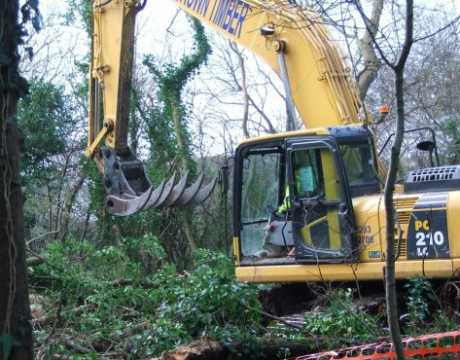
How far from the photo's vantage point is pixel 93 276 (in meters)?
10.6

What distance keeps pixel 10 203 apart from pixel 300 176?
4.95 meters

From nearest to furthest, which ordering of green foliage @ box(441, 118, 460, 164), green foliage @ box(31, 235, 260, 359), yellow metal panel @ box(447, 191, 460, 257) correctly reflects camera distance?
green foliage @ box(31, 235, 260, 359)
yellow metal panel @ box(447, 191, 460, 257)
green foliage @ box(441, 118, 460, 164)

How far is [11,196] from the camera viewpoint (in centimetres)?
394

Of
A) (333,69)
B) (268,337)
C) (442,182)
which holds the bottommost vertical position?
(268,337)

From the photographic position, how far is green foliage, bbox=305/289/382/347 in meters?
6.81

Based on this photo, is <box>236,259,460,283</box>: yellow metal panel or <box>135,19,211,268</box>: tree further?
<box>135,19,211,268</box>: tree

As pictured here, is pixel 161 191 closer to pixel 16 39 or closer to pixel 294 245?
pixel 294 245

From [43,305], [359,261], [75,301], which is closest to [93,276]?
[75,301]

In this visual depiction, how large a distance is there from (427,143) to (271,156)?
67.2 inches

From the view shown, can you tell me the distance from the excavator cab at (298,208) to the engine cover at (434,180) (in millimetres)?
703

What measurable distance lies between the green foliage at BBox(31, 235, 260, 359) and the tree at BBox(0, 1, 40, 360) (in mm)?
2502

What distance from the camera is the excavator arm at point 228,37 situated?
9258mm

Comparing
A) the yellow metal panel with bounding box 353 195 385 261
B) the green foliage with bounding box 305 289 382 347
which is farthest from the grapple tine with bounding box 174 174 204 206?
the green foliage with bounding box 305 289 382 347

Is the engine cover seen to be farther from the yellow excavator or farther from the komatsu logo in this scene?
the komatsu logo
